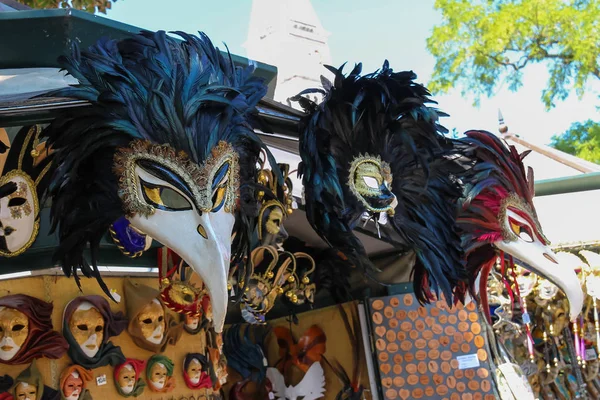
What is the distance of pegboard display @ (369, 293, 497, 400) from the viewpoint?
4105 mm

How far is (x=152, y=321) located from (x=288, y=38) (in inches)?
238

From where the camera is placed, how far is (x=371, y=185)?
3.03 meters

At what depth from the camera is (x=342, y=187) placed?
3.02 m

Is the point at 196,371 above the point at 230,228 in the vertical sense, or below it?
below

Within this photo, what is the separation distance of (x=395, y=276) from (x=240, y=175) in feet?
5.99

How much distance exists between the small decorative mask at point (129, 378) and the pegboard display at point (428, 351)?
1.36 m

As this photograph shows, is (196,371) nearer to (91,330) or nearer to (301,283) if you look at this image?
(91,330)

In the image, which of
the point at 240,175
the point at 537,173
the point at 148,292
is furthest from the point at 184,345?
the point at 537,173

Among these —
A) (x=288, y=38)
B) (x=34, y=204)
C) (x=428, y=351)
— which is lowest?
(x=428, y=351)

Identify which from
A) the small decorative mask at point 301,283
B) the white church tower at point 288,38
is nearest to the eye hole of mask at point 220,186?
the small decorative mask at point 301,283

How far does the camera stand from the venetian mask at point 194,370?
3447mm

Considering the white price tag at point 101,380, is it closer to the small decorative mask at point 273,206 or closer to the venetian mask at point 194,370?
the venetian mask at point 194,370

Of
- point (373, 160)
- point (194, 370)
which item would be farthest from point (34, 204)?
point (373, 160)

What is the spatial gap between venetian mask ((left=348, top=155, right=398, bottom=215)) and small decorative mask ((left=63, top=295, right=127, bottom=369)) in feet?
3.49
